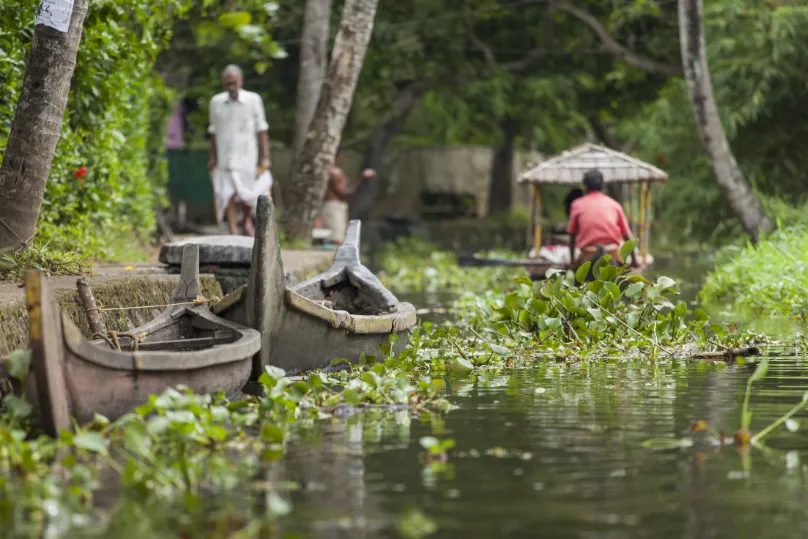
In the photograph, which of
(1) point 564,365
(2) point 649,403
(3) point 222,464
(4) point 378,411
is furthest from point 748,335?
(3) point 222,464

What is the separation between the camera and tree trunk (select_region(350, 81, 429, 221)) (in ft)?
90.8

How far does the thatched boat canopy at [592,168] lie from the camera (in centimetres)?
1862

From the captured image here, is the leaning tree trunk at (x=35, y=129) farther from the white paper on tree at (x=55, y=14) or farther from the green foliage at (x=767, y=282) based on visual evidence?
the green foliage at (x=767, y=282)

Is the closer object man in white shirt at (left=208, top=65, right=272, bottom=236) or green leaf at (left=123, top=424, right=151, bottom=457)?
green leaf at (left=123, top=424, right=151, bottom=457)

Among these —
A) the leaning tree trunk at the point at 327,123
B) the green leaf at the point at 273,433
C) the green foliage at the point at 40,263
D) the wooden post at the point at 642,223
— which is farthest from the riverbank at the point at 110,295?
the wooden post at the point at 642,223

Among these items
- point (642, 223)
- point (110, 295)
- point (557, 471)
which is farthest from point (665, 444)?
point (642, 223)

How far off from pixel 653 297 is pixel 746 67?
12410 mm

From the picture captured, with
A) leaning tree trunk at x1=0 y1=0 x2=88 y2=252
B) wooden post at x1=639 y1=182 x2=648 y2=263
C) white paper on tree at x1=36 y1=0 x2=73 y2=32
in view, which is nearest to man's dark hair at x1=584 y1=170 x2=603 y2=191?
wooden post at x1=639 y1=182 x2=648 y2=263

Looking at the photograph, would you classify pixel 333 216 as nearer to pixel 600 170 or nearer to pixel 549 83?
pixel 600 170

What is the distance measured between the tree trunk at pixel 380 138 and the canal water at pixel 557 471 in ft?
62.2

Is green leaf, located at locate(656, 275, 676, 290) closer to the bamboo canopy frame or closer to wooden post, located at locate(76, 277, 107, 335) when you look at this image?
wooden post, located at locate(76, 277, 107, 335)

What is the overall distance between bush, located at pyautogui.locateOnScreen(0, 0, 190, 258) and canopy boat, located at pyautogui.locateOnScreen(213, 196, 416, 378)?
2712 mm

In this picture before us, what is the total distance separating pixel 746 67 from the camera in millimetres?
23266

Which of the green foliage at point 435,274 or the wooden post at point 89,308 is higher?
the wooden post at point 89,308
